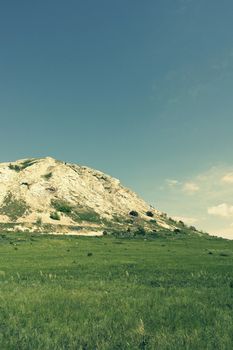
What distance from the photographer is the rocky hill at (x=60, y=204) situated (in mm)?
136500

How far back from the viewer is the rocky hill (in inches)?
5374

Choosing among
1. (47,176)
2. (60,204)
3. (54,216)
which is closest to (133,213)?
(60,204)

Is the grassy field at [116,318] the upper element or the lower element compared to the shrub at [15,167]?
lower

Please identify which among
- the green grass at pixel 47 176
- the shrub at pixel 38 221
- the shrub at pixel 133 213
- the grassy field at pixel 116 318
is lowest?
the grassy field at pixel 116 318

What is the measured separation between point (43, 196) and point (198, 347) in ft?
521

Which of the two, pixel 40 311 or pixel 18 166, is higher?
pixel 18 166

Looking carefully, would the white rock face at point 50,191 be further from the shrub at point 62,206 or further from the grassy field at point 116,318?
the grassy field at point 116,318

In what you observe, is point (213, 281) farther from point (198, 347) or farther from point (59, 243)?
point (59, 243)

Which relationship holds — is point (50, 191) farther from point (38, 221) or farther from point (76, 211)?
point (38, 221)

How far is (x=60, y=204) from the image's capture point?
529 feet

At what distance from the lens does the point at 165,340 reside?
396 inches

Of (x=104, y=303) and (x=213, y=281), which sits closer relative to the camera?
(x=104, y=303)

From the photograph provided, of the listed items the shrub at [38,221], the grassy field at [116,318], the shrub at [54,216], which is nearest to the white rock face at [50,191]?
the shrub at [54,216]

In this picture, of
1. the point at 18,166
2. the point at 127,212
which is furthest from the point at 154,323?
the point at 18,166
